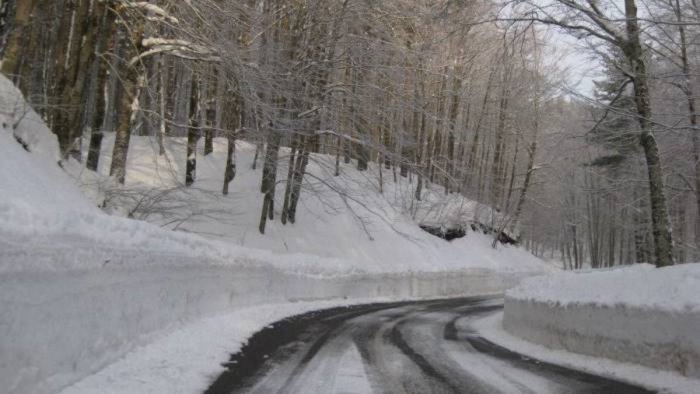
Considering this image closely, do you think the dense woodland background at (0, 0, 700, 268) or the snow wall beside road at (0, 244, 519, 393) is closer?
the snow wall beside road at (0, 244, 519, 393)

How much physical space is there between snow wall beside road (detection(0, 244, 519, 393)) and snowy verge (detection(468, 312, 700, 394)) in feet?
17.6

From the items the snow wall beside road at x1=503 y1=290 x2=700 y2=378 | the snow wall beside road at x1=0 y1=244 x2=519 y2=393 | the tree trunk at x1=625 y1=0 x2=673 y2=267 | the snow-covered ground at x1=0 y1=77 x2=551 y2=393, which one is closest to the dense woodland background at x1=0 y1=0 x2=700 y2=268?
the tree trunk at x1=625 y1=0 x2=673 y2=267

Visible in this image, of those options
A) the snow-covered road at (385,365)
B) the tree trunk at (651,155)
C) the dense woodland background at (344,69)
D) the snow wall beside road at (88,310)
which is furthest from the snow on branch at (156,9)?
the tree trunk at (651,155)

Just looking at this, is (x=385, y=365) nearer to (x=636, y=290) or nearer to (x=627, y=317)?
(x=627, y=317)

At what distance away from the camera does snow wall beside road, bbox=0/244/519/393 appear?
4.38 metres

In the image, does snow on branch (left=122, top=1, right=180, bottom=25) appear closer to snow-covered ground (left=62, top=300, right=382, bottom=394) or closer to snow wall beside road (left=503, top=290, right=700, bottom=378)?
snow-covered ground (left=62, top=300, right=382, bottom=394)

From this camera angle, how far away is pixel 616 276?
30.5 feet

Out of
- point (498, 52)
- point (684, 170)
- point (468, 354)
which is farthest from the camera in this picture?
point (684, 170)

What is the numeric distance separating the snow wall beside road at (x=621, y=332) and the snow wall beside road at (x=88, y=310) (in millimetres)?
5977

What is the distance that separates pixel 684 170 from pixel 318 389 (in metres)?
18.9

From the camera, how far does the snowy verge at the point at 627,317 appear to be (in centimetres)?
696

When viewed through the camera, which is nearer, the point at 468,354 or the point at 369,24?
the point at 468,354

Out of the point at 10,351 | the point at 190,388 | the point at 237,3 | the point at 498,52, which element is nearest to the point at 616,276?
the point at 498,52

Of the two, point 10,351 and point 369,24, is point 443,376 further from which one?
point 369,24
